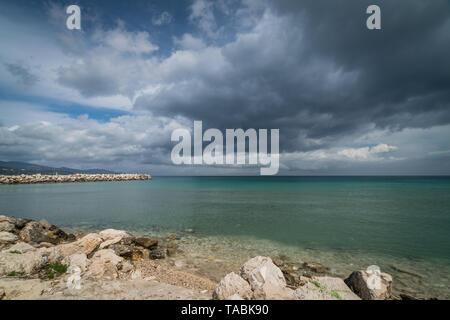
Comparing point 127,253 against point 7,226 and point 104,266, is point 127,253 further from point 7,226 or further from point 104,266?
point 7,226

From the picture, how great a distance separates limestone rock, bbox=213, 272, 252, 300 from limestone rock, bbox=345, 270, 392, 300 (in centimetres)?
357

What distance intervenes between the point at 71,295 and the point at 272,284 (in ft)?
18.4

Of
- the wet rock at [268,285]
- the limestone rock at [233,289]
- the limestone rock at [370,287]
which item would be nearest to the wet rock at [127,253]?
the limestone rock at [233,289]

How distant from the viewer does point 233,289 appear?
5.32m

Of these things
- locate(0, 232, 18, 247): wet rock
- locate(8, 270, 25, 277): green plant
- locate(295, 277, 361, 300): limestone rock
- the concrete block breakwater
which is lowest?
the concrete block breakwater

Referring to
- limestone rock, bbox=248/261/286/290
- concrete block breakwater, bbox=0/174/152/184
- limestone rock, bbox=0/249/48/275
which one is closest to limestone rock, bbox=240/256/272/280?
limestone rock, bbox=248/261/286/290

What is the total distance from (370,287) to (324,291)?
1.60 metres

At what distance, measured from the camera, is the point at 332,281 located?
6.02 meters

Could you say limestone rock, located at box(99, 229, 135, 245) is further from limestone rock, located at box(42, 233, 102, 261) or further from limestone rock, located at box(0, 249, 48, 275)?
limestone rock, located at box(0, 249, 48, 275)

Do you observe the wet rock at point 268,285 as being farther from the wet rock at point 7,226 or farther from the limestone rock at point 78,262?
the wet rock at point 7,226

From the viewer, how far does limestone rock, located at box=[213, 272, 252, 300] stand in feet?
17.3

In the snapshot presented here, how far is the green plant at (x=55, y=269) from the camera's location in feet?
21.7

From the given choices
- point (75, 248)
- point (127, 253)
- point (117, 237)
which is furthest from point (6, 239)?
point (127, 253)
